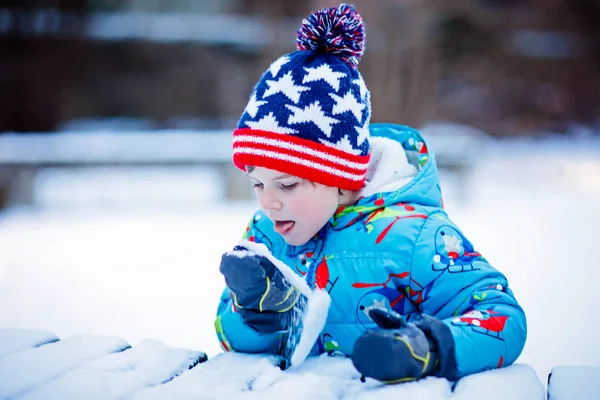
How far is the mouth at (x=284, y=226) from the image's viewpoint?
1475 millimetres

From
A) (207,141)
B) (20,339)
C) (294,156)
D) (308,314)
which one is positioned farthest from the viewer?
(207,141)

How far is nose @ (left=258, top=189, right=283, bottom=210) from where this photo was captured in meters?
1.43

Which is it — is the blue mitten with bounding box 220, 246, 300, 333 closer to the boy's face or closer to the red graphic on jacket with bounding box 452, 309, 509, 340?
→ the boy's face

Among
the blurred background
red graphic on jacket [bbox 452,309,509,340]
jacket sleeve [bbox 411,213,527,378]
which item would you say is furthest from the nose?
the blurred background

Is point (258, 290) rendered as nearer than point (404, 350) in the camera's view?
No

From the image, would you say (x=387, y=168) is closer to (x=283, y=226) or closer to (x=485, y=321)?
(x=283, y=226)

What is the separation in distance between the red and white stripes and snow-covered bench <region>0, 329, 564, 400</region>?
1.41 feet

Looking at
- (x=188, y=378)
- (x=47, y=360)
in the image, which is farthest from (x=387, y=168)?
(x=47, y=360)

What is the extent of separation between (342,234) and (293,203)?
5.9 inches

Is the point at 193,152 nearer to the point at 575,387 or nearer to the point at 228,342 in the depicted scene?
the point at 228,342

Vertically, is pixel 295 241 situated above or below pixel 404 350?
above

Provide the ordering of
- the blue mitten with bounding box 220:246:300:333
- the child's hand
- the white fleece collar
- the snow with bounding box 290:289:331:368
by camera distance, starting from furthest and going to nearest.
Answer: the white fleece collar, the snow with bounding box 290:289:331:368, the blue mitten with bounding box 220:246:300:333, the child's hand

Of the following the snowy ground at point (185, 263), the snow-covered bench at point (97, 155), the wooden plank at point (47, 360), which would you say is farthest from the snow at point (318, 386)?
the snow-covered bench at point (97, 155)

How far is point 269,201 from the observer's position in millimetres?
1434
